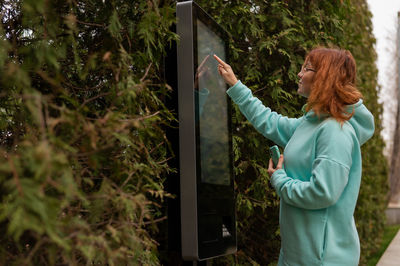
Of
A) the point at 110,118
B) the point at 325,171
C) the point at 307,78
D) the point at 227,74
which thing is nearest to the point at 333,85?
the point at 307,78

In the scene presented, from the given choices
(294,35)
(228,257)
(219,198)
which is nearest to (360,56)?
(294,35)

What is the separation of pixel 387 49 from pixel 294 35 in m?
12.9

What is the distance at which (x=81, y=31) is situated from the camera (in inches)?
73.9

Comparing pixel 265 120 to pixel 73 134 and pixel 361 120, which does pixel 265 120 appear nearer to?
pixel 361 120

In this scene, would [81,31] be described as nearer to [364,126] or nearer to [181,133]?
[181,133]

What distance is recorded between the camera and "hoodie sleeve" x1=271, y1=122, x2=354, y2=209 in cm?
192

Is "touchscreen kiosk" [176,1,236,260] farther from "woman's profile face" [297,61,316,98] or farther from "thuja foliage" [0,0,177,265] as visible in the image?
"woman's profile face" [297,61,316,98]

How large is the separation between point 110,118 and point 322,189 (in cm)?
101

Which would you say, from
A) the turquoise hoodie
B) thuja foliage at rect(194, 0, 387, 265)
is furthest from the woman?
thuja foliage at rect(194, 0, 387, 265)

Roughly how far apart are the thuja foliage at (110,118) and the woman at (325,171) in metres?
0.58

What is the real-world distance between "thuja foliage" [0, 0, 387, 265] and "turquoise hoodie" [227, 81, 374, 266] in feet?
1.88

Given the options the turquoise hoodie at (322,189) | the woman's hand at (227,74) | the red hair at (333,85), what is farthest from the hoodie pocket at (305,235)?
the woman's hand at (227,74)

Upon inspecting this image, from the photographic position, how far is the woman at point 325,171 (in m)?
1.94

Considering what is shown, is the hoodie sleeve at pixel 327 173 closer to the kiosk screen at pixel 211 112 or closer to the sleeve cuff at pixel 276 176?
the sleeve cuff at pixel 276 176
